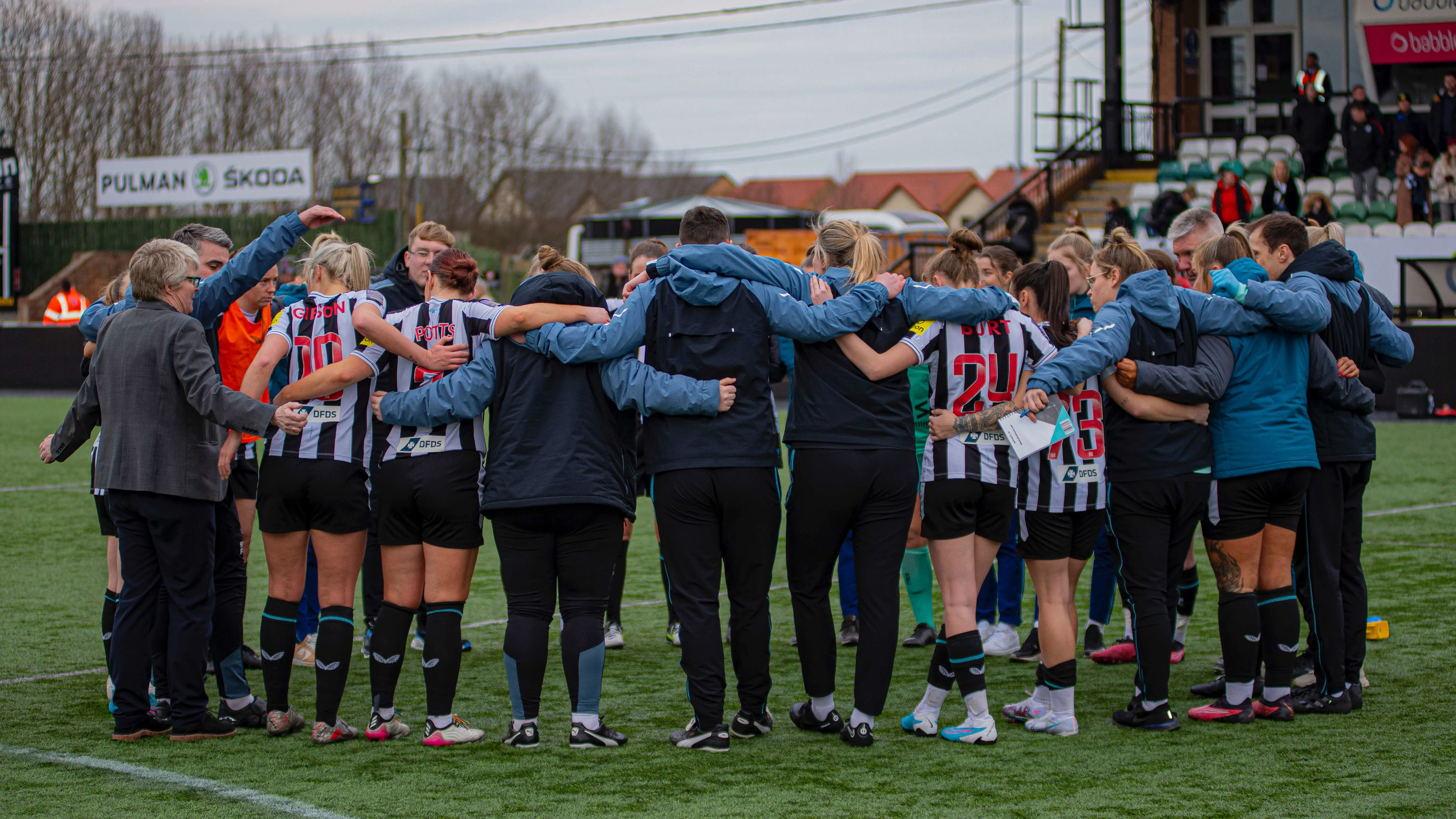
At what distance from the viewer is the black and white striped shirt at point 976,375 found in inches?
189

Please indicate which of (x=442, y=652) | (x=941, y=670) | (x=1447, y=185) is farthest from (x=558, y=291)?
(x=1447, y=185)

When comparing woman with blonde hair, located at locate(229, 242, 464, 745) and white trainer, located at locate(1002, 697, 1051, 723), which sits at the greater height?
woman with blonde hair, located at locate(229, 242, 464, 745)

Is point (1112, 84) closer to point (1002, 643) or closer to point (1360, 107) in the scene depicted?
point (1360, 107)

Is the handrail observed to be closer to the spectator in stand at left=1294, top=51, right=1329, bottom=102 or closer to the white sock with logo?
the spectator in stand at left=1294, top=51, right=1329, bottom=102

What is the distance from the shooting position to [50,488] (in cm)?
1234

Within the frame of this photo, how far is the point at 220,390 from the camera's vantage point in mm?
4742

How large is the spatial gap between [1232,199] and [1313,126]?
427 centimetres

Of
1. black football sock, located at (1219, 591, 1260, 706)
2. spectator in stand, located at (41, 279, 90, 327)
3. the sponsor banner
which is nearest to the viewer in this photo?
black football sock, located at (1219, 591, 1260, 706)

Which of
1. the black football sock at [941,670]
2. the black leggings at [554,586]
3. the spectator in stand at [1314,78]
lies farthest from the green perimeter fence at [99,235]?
the black football sock at [941,670]

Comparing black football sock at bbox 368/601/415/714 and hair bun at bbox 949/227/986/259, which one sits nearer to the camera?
black football sock at bbox 368/601/415/714

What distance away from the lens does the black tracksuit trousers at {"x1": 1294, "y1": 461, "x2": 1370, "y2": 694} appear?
16.9ft

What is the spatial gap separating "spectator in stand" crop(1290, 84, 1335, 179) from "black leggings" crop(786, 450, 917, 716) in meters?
17.9

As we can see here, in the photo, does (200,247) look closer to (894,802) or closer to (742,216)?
(894,802)

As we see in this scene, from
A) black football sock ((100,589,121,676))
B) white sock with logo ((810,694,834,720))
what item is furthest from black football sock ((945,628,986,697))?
black football sock ((100,589,121,676))
